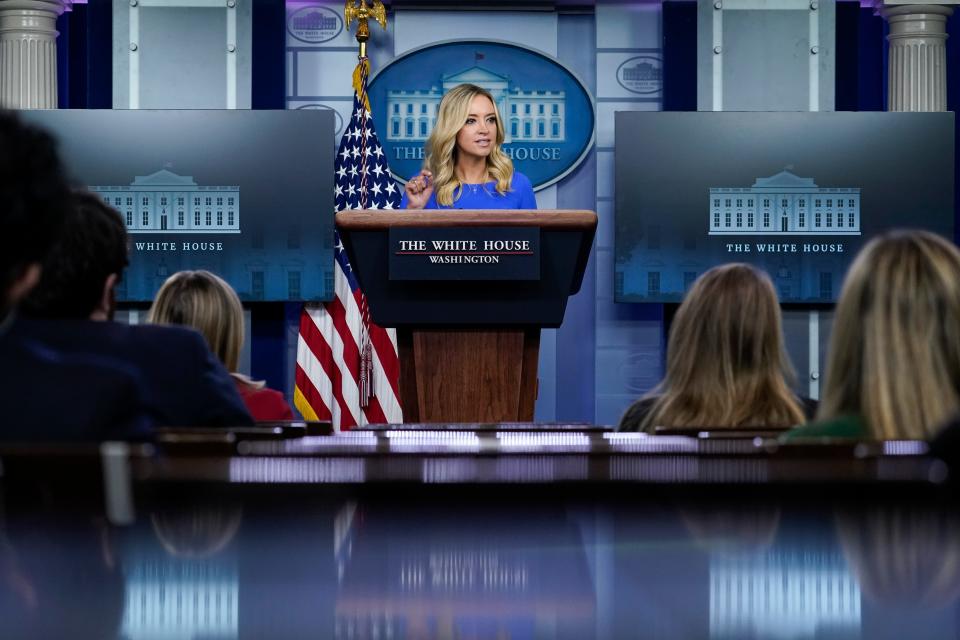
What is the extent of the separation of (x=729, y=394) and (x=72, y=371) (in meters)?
1.38

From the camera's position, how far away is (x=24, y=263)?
0.90 m

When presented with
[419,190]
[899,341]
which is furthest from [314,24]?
[899,341]

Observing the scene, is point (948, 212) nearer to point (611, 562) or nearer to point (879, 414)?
point (879, 414)

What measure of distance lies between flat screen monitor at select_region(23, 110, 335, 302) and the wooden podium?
9.52 ft

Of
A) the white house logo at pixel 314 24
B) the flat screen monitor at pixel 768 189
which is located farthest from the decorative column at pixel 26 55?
the flat screen monitor at pixel 768 189

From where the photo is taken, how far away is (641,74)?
6.47m

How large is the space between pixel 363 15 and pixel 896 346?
5.13 m

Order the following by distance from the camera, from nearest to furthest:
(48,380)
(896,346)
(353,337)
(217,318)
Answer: (48,380) → (896,346) → (217,318) → (353,337)

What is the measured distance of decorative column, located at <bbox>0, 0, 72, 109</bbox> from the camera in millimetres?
6137

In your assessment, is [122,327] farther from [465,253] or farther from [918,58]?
[918,58]

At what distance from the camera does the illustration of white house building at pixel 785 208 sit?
241 inches

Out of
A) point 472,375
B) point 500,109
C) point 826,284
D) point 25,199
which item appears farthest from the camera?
point 500,109

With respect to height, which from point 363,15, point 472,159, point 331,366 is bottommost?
point 331,366

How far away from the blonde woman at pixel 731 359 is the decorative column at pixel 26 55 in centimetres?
484
